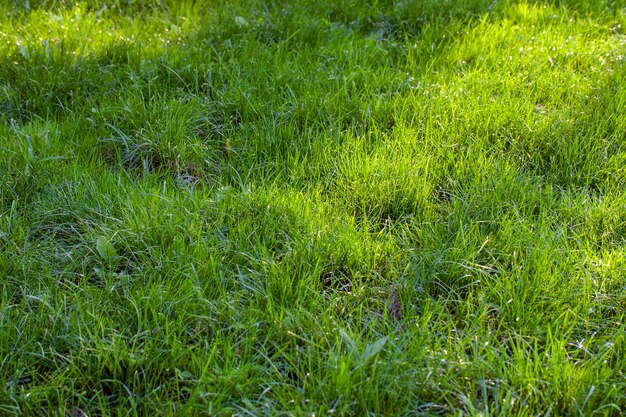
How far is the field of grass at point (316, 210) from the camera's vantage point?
2301 mm

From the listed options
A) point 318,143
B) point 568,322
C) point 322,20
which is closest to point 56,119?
point 318,143

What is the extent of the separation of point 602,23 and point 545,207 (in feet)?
6.70

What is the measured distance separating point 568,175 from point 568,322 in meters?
0.99

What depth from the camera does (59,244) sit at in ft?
9.62

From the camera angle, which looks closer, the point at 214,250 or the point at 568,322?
the point at 568,322

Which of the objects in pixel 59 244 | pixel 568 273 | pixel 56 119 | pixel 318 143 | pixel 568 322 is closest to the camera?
pixel 568 322

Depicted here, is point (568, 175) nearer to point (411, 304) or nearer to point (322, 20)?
point (411, 304)

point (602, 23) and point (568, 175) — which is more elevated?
point (602, 23)

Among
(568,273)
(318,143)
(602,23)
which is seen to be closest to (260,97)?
(318,143)

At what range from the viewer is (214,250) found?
282 cm

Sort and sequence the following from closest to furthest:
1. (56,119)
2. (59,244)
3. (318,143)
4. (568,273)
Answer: (568,273), (59,244), (318,143), (56,119)

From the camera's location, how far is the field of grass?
2301mm

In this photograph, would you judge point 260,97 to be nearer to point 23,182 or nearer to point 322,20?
point 322,20

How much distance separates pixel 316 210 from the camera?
10.0 ft
